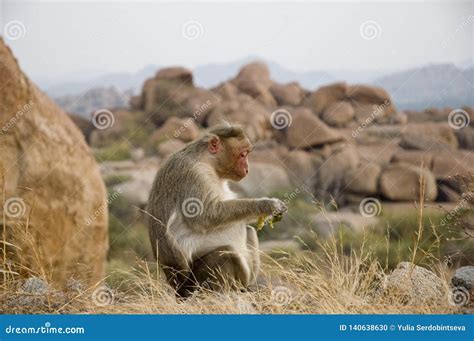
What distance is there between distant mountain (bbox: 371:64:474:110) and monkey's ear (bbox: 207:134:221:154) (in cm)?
1277

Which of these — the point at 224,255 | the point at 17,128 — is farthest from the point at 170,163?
the point at 17,128

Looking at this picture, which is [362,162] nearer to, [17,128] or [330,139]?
[330,139]

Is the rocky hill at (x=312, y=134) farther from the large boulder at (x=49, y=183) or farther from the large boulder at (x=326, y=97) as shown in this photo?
the large boulder at (x=49, y=183)

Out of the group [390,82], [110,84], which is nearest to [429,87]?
[390,82]

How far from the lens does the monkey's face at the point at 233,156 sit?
695 cm

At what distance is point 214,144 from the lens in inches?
274

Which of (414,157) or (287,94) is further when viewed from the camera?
(287,94)

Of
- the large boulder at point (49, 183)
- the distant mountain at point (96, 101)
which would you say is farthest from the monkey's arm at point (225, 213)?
the distant mountain at point (96, 101)

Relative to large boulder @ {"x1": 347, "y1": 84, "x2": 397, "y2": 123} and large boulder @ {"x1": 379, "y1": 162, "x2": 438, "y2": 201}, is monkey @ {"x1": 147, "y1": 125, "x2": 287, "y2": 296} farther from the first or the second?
large boulder @ {"x1": 347, "y1": 84, "x2": 397, "y2": 123}

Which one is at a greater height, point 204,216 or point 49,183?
point 204,216

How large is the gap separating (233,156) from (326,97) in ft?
64.0

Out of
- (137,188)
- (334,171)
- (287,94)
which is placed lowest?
(137,188)

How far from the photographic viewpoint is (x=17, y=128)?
9.14 m

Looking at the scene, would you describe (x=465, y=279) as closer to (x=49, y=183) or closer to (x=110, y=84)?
(x=49, y=183)
